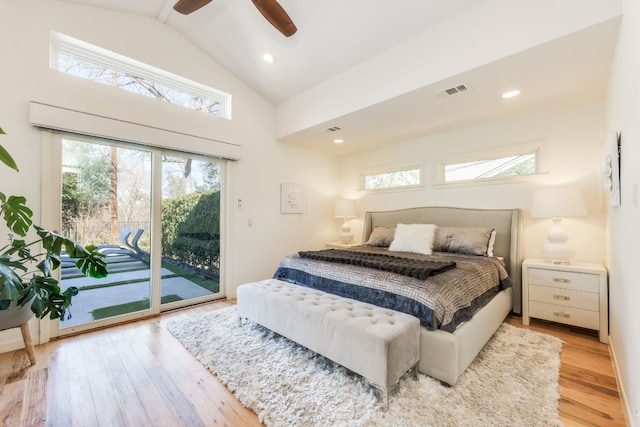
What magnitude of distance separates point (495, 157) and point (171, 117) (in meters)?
4.02

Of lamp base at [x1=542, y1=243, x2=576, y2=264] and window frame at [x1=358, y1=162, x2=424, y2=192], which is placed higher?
window frame at [x1=358, y1=162, x2=424, y2=192]

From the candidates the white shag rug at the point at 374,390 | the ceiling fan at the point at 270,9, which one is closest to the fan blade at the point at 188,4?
the ceiling fan at the point at 270,9

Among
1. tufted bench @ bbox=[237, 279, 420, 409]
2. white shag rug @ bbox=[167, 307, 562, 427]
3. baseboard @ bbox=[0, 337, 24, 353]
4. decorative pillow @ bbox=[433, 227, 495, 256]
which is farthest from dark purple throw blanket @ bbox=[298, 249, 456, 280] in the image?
baseboard @ bbox=[0, 337, 24, 353]

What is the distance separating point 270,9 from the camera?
205 centimetres

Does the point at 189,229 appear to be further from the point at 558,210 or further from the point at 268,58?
the point at 558,210

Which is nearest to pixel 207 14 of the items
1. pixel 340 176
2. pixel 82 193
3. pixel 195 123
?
pixel 195 123

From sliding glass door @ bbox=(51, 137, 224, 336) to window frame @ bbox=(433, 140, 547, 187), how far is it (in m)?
3.11

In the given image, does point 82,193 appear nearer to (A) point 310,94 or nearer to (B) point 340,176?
(A) point 310,94

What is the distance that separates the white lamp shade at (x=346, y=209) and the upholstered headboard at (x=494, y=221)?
61 centimetres

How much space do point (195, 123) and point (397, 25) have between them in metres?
2.49

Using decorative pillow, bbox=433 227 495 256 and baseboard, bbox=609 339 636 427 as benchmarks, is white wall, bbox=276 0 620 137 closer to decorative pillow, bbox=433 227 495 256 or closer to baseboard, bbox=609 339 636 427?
decorative pillow, bbox=433 227 495 256

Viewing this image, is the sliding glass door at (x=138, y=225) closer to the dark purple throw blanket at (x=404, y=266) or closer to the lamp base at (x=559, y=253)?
the dark purple throw blanket at (x=404, y=266)

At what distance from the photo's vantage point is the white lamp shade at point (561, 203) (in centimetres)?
261

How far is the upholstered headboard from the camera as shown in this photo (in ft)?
10.0
